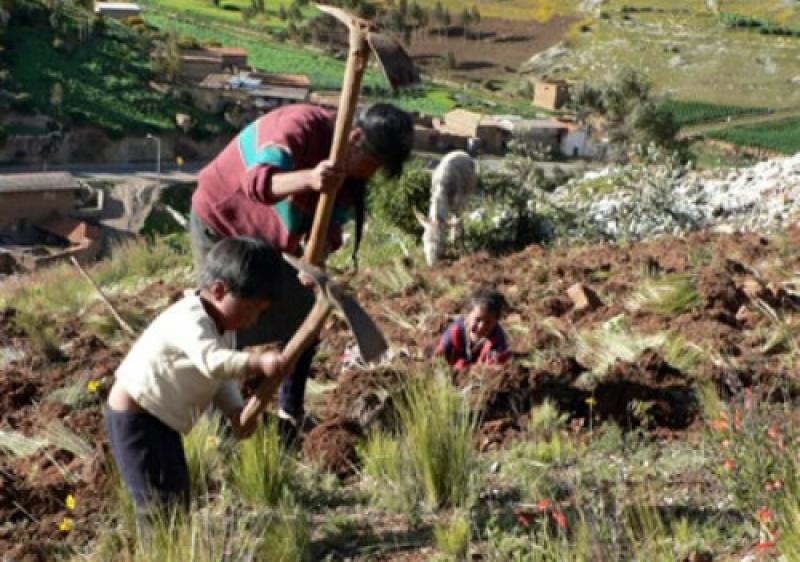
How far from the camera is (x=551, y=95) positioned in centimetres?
6844

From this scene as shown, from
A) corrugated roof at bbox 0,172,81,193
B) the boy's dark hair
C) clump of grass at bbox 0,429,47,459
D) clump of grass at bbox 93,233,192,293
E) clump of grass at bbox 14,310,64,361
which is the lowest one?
corrugated roof at bbox 0,172,81,193

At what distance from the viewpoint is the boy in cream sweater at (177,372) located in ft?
9.98

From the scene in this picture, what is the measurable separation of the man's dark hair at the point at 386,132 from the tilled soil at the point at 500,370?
37.1 inches

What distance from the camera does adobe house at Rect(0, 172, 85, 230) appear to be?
35.1m

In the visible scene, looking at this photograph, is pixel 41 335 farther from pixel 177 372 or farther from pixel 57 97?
pixel 57 97

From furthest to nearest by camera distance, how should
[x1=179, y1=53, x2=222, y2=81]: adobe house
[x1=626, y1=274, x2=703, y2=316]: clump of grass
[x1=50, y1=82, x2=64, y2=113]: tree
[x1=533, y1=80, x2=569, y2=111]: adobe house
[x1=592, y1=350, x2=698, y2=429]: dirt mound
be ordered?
[x1=533, y1=80, x2=569, y2=111]: adobe house < [x1=179, y1=53, x2=222, y2=81]: adobe house < [x1=50, y1=82, x2=64, y2=113]: tree < [x1=626, y1=274, x2=703, y2=316]: clump of grass < [x1=592, y1=350, x2=698, y2=429]: dirt mound

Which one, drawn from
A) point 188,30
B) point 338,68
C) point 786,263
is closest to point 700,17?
point 338,68

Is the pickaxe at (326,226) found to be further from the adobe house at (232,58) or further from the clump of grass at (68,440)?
the adobe house at (232,58)

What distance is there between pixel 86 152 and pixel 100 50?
1136 centimetres

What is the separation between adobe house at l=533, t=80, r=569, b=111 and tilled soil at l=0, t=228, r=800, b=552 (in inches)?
2433

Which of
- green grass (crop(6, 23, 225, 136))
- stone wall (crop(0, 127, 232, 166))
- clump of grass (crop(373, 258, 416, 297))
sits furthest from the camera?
green grass (crop(6, 23, 225, 136))

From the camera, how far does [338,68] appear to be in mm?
71188

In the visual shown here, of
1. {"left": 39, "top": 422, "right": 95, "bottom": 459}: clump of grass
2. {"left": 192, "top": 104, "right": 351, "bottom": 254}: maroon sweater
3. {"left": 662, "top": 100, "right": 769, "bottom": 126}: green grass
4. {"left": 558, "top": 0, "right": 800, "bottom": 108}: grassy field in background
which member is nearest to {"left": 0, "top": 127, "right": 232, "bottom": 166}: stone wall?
{"left": 662, "top": 100, "right": 769, "bottom": 126}: green grass

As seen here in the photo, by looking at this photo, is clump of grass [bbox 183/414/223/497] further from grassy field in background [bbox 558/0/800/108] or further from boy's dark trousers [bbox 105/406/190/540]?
grassy field in background [bbox 558/0/800/108]
